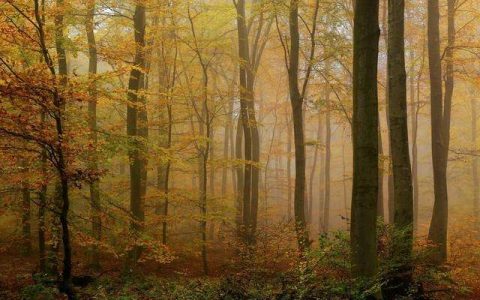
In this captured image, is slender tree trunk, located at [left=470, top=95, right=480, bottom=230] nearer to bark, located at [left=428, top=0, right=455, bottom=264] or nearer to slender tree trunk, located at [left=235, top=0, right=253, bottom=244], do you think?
bark, located at [left=428, top=0, right=455, bottom=264]

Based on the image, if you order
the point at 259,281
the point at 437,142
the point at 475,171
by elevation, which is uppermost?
the point at 437,142

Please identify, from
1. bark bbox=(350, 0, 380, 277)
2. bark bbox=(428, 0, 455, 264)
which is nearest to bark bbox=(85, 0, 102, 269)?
bark bbox=(350, 0, 380, 277)

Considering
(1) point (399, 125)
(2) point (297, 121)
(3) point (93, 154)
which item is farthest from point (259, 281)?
(2) point (297, 121)

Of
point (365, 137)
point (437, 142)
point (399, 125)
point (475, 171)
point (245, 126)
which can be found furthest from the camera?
point (475, 171)

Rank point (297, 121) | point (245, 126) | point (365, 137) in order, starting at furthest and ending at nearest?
point (245, 126) < point (297, 121) < point (365, 137)

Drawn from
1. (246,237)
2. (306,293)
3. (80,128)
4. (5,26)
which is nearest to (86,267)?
(246,237)

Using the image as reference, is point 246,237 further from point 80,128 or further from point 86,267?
point 80,128

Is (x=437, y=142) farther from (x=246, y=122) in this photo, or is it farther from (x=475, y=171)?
(x=475, y=171)

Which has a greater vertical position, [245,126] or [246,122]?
[246,122]

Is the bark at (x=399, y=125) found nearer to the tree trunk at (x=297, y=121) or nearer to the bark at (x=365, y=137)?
the bark at (x=365, y=137)

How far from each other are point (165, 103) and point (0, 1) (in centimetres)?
705

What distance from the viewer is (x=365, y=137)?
6.05 metres

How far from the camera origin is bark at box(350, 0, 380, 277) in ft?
19.8

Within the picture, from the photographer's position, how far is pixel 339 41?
14898 millimetres
